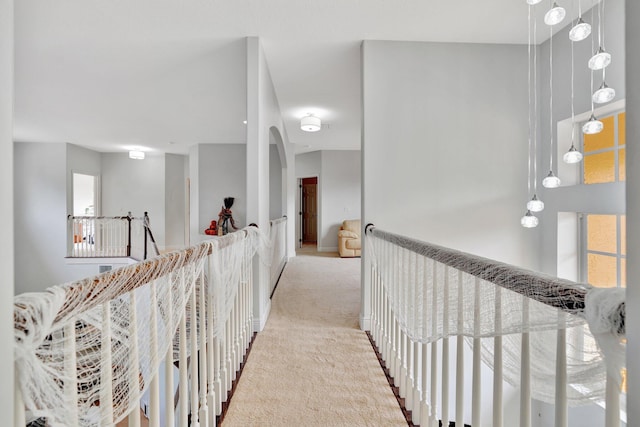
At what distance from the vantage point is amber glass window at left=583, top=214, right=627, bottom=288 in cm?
245

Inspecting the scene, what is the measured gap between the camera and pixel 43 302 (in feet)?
1.81

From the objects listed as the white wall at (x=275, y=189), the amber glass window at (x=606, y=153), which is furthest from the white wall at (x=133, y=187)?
the amber glass window at (x=606, y=153)


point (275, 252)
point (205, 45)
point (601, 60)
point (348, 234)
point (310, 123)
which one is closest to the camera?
point (601, 60)

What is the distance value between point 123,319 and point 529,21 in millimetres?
3486

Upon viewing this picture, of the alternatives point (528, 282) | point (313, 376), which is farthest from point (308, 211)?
point (528, 282)

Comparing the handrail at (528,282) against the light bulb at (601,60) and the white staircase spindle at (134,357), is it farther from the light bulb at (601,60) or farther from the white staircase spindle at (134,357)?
the light bulb at (601,60)

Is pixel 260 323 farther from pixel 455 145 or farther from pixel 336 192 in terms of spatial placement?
pixel 336 192

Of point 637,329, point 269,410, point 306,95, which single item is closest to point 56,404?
point 637,329

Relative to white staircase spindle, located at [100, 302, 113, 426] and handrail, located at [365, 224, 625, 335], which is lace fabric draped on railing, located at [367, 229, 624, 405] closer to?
handrail, located at [365, 224, 625, 335]

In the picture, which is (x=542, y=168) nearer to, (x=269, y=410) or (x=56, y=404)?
(x=269, y=410)

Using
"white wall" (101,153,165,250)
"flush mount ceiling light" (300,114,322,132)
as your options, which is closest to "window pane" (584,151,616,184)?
"flush mount ceiling light" (300,114,322,132)

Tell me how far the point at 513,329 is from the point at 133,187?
9.64 m

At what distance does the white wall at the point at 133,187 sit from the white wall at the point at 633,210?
934 cm

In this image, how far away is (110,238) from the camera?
6.90m
